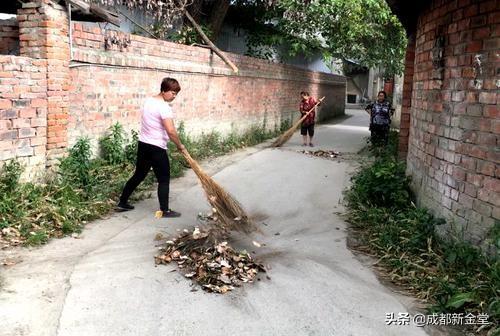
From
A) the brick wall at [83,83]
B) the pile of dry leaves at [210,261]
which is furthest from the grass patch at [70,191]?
the pile of dry leaves at [210,261]

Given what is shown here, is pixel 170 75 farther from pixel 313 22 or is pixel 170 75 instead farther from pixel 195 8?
pixel 313 22

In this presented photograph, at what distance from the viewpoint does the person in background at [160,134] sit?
206 inches

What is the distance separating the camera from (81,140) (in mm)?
6168

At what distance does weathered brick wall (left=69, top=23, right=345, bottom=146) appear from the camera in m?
6.50

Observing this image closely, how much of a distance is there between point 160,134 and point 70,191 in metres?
1.19

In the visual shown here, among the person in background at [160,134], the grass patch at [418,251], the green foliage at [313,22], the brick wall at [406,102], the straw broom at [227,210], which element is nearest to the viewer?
the grass patch at [418,251]

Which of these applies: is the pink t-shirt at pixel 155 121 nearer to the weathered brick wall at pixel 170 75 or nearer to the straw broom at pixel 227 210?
the straw broom at pixel 227 210

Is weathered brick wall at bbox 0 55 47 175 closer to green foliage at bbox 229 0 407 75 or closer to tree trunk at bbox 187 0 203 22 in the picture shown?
tree trunk at bbox 187 0 203 22

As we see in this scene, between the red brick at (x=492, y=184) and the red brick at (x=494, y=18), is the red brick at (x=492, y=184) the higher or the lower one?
the lower one

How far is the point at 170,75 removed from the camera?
28.1ft

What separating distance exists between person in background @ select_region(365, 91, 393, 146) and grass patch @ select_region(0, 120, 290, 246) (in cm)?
459

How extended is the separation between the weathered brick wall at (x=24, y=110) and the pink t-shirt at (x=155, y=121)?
123 centimetres

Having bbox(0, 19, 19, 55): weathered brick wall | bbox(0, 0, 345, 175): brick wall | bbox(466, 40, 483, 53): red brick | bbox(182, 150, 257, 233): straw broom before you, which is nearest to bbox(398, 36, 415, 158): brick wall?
bbox(466, 40, 483, 53): red brick

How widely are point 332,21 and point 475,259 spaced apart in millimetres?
11104
